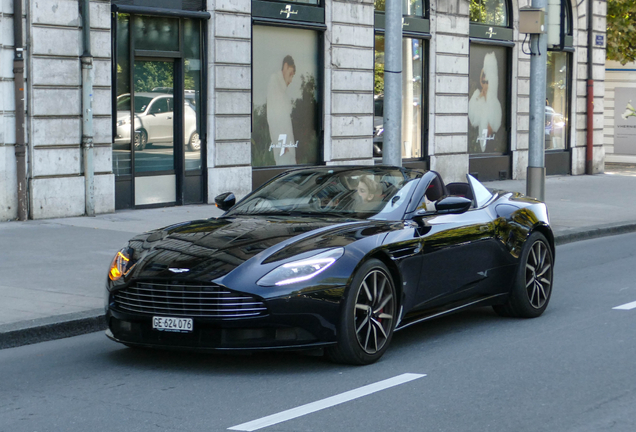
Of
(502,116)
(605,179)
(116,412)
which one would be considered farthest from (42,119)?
(605,179)

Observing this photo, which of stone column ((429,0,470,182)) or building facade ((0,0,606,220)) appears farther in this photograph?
stone column ((429,0,470,182))

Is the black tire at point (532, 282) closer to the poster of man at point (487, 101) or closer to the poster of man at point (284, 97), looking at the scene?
the poster of man at point (284, 97)

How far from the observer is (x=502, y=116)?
2395 cm

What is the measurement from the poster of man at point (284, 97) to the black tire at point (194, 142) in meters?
1.30

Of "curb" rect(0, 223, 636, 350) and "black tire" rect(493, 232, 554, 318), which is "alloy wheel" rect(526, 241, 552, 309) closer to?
"black tire" rect(493, 232, 554, 318)

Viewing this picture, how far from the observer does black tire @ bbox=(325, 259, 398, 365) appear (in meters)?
5.90

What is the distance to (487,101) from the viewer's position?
23406mm

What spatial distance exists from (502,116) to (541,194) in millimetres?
9589

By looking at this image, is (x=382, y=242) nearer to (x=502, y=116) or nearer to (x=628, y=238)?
(x=628, y=238)

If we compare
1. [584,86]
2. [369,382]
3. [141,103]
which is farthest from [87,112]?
[584,86]

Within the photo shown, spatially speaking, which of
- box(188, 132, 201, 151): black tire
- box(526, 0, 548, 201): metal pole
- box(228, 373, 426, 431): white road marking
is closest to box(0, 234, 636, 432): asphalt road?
box(228, 373, 426, 431): white road marking

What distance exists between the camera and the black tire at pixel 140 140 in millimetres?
15391

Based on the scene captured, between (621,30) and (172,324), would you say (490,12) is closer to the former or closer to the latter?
(621,30)

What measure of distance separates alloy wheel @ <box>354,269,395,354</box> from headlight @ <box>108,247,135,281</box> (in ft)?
4.76
